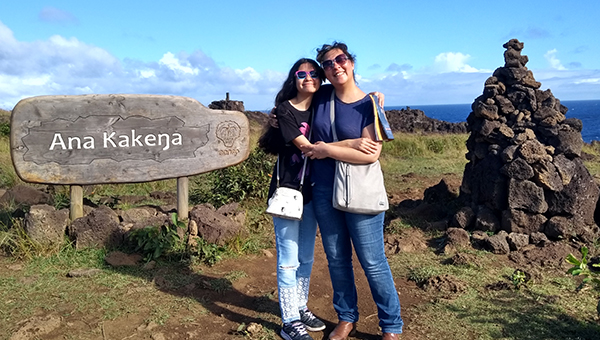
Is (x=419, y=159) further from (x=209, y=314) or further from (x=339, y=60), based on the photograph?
(x=339, y=60)

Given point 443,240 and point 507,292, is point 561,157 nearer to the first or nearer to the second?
point 443,240

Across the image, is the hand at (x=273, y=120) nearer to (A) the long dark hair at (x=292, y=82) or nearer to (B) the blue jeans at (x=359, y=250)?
(A) the long dark hair at (x=292, y=82)

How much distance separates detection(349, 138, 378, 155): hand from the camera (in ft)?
11.1

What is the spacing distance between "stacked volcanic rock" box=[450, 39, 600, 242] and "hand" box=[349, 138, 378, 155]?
3623 millimetres

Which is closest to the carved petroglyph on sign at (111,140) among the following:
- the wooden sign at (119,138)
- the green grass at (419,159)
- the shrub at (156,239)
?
the wooden sign at (119,138)

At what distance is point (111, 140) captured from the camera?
559 cm

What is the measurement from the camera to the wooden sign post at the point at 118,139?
5457mm

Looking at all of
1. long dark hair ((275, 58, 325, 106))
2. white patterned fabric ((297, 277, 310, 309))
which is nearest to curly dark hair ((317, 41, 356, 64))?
long dark hair ((275, 58, 325, 106))

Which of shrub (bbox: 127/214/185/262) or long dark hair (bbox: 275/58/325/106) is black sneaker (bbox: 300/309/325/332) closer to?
long dark hair (bbox: 275/58/325/106)

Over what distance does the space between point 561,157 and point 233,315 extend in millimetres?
4468

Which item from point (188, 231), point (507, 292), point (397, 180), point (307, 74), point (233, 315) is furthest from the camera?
point (397, 180)

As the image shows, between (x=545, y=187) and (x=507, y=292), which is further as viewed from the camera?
(x=545, y=187)

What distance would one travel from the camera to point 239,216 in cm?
652

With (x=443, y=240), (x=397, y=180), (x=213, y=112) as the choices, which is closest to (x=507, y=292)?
(x=443, y=240)
